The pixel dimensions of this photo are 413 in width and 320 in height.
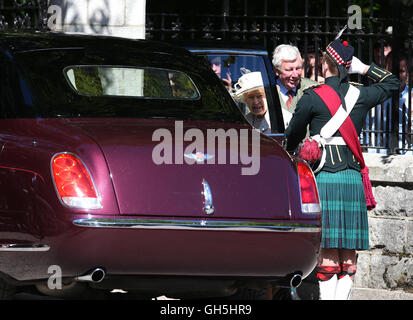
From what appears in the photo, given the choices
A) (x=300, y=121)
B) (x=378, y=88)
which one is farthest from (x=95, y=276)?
(x=378, y=88)

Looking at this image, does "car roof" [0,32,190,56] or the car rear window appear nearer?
"car roof" [0,32,190,56]

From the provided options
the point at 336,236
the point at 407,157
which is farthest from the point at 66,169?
the point at 407,157

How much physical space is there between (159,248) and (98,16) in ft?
20.1

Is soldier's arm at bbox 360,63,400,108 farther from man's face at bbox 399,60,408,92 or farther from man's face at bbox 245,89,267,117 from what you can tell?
man's face at bbox 399,60,408,92

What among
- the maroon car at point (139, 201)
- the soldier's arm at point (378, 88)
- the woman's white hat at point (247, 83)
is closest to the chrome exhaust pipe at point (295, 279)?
the maroon car at point (139, 201)

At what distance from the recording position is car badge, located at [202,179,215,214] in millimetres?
5066

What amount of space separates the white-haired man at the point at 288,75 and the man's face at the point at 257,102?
0.28 metres

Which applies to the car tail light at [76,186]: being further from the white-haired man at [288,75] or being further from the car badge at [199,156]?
the white-haired man at [288,75]

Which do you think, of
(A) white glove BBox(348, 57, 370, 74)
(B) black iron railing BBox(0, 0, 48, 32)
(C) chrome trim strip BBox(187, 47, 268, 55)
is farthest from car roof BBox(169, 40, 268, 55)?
(B) black iron railing BBox(0, 0, 48, 32)

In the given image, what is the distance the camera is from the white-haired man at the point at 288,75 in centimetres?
785

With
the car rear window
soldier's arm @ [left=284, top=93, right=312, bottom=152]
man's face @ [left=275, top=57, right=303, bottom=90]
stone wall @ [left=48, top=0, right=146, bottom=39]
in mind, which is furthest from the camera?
stone wall @ [left=48, top=0, right=146, bottom=39]

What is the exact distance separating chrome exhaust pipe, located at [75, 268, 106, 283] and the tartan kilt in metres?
2.51

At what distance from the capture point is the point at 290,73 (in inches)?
311

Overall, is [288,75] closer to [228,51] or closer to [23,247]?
[228,51]
